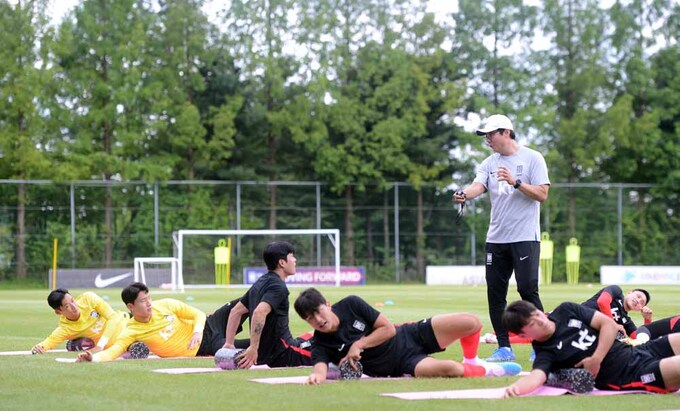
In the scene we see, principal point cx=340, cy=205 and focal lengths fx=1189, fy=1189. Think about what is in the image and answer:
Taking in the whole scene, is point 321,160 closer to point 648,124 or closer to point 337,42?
point 337,42

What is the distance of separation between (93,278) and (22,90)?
9.49 m

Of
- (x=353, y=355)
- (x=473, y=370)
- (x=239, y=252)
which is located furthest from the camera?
(x=239, y=252)

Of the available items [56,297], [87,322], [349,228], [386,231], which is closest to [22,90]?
[349,228]

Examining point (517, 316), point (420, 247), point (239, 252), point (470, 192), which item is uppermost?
point (470, 192)

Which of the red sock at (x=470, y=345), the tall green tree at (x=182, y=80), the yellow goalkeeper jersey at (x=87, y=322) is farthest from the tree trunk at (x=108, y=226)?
the red sock at (x=470, y=345)

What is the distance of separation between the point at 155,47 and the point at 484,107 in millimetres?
15962

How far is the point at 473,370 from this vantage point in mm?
10266

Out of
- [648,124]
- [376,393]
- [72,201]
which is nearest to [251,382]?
[376,393]

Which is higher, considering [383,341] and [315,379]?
[383,341]

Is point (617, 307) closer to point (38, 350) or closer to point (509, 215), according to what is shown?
point (509, 215)

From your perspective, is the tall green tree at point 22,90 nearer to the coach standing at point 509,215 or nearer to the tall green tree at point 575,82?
the tall green tree at point 575,82

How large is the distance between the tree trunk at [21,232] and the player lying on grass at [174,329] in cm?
3751

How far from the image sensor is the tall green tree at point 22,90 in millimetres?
49094

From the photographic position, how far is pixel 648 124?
188 feet
